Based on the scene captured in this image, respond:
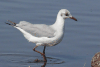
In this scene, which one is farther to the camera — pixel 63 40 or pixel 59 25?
pixel 63 40

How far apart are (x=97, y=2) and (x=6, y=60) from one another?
818cm

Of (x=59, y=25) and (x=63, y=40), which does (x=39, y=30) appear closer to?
(x=59, y=25)

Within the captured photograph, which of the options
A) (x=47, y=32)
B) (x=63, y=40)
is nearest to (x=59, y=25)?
(x=47, y=32)

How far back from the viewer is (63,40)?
40.8ft

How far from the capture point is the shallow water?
10.5 metres

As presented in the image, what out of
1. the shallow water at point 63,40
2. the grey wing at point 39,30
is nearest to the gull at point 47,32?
the grey wing at point 39,30

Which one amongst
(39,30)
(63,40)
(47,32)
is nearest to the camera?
(47,32)

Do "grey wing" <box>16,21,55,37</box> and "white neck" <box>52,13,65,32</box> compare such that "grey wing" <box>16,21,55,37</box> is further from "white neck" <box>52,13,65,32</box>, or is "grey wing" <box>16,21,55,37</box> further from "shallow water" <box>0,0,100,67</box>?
"shallow water" <box>0,0,100,67</box>

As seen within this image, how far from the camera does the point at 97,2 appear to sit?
16.9m

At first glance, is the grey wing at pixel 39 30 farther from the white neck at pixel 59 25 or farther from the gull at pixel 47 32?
the white neck at pixel 59 25

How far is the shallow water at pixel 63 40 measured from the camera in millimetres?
10512

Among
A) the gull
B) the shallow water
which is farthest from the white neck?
the shallow water

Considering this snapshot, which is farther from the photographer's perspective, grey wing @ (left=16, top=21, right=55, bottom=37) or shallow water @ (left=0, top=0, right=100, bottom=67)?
shallow water @ (left=0, top=0, right=100, bottom=67)

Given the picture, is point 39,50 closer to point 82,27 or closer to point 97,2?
point 82,27
